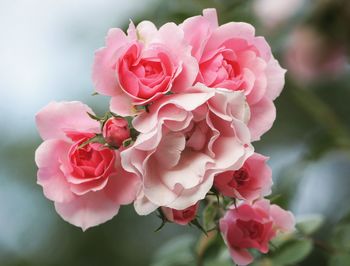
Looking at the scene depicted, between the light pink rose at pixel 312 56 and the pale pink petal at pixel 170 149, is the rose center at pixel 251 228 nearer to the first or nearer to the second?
the pale pink petal at pixel 170 149

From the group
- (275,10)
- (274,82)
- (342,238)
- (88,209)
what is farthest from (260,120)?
(275,10)

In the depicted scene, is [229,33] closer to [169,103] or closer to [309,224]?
[169,103]

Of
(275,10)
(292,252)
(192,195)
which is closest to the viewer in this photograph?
(192,195)

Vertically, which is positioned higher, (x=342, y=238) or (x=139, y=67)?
(x=139, y=67)

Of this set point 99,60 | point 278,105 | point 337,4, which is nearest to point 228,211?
point 99,60

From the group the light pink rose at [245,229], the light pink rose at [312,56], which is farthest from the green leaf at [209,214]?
the light pink rose at [312,56]

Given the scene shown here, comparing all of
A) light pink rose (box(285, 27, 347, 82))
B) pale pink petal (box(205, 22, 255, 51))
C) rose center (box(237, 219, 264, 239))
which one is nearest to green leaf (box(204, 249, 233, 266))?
rose center (box(237, 219, 264, 239))

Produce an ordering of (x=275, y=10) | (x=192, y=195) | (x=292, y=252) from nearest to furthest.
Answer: (x=192, y=195) < (x=292, y=252) < (x=275, y=10)

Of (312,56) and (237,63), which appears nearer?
(237,63)
